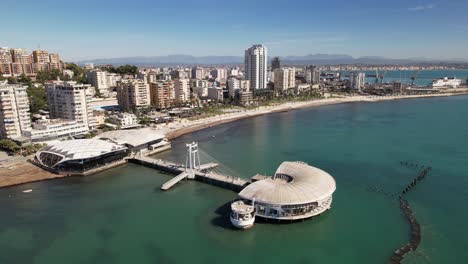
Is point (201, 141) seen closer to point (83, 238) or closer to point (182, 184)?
point (182, 184)

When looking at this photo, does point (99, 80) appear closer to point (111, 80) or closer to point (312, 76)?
point (111, 80)

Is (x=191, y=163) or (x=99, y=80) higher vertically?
(x=99, y=80)

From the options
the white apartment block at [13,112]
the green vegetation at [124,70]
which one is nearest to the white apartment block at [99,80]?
the green vegetation at [124,70]

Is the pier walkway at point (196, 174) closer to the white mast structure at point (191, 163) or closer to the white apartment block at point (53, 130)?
the white mast structure at point (191, 163)

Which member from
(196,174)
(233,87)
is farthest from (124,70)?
(196,174)

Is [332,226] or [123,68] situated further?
[123,68]

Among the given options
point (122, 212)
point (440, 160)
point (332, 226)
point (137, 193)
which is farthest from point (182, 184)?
point (440, 160)
